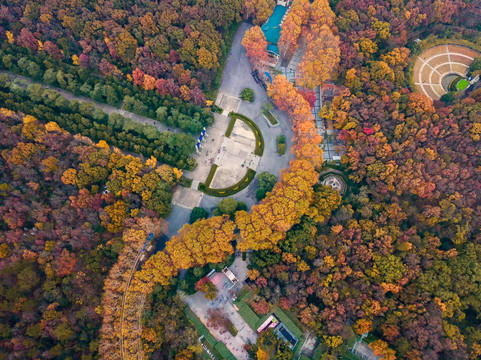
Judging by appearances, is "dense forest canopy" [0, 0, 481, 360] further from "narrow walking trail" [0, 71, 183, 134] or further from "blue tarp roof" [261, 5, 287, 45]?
"blue tarp roof" [261, 5, 287, 45]

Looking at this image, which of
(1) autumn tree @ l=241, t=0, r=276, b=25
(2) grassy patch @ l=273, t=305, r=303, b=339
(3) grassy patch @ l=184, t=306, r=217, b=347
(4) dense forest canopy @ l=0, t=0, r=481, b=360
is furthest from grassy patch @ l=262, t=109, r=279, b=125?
(3) grassy patch @ l=184, t=306, r=217, b=347

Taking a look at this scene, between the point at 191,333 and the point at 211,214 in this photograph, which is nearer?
the point at 191,333

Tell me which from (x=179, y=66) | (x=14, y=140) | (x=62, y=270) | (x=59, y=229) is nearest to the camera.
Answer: (x=62, y=270)

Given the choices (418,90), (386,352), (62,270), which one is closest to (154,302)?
(62,270)

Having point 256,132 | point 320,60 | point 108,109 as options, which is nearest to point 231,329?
point 256,132

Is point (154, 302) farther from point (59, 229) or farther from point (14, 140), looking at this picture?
A: point (14, 140)

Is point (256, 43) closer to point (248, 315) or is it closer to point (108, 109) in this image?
point (108, 109)
